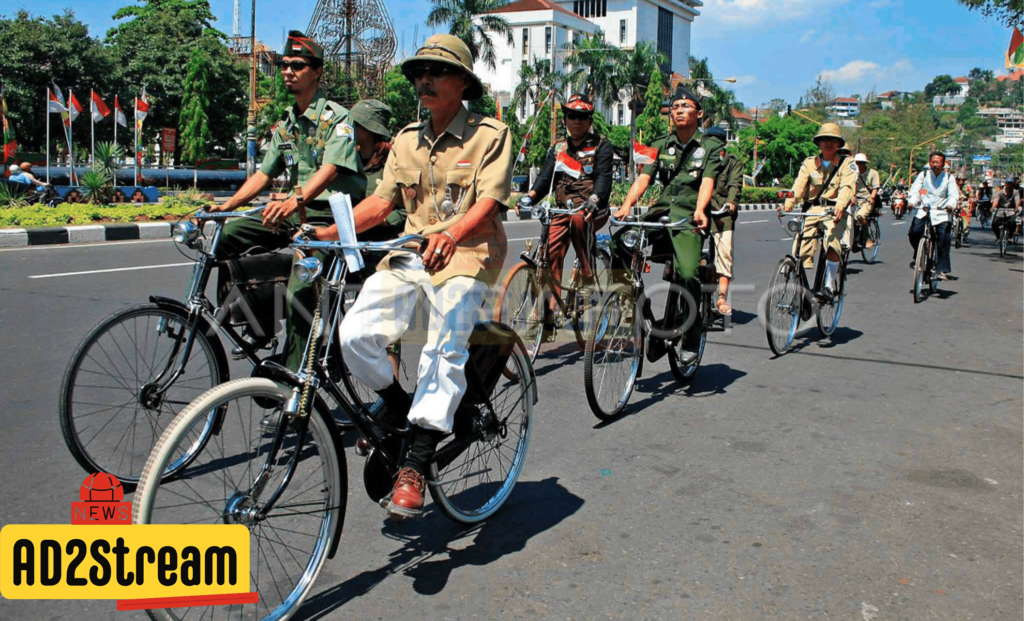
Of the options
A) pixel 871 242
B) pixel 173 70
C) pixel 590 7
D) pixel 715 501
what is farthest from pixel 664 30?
pixel 715 501

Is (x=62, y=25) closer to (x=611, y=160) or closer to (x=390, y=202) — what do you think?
(x=611, y=160)

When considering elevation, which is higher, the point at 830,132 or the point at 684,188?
the point at 830,132

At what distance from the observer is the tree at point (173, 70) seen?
49.5m

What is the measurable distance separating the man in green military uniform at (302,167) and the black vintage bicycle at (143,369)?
0.18 meters

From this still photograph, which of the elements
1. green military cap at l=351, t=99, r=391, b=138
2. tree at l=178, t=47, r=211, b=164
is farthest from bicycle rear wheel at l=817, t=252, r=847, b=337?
tree at l=178, t=47, r=211, b=164

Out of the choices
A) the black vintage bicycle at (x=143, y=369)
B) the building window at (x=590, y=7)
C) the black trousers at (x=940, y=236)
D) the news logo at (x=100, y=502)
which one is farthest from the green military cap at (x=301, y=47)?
the building window at (x=590, y=7)

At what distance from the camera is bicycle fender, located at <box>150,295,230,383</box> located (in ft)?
12.1

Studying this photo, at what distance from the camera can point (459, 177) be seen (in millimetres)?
3334

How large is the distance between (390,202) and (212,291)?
399cm

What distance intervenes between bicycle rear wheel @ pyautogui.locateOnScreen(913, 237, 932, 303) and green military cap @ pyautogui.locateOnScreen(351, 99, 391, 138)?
301 inches

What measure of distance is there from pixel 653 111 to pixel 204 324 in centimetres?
6445

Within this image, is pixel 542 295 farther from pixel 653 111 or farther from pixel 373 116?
pixel 653 111

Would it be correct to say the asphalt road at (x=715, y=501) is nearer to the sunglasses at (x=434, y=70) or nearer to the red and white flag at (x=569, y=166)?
the red and white flag at (x=569, y=166)

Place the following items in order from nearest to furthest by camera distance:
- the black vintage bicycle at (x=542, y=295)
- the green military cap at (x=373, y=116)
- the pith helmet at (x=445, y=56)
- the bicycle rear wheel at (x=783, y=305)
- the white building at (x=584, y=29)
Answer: the pith helmet at (x=445, y=56), the green military cap at (x=373, y=116), the black vintage bicycle at (x=542, y=295), the bicycle rear wheel at (x=783, y=305), the white building at (x=584, y=29)
